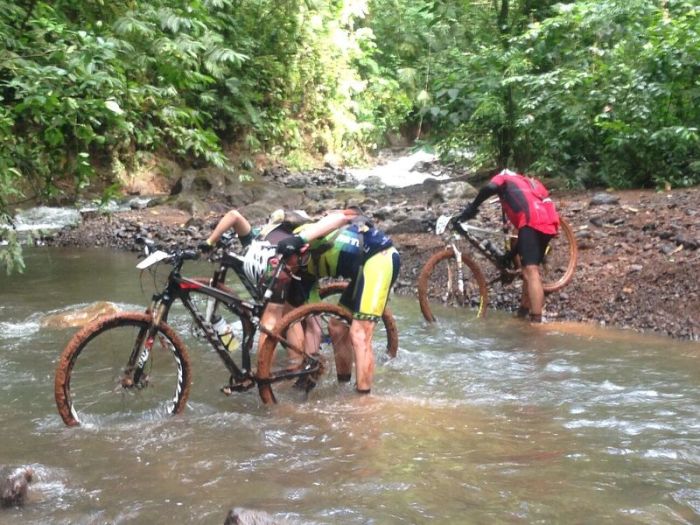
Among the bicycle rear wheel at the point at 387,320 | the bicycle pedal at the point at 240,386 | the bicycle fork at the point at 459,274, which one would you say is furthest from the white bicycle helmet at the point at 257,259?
the bicycle fork at the point at 459,274

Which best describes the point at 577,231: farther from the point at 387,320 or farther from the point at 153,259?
the point at 153,259

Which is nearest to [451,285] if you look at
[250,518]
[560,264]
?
[560,264]

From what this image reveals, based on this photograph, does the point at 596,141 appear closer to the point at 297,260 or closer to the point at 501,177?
the point at 501,177

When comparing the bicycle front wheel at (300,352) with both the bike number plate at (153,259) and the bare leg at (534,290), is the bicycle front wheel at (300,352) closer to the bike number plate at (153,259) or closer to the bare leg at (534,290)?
the bike number plate at (153,259)

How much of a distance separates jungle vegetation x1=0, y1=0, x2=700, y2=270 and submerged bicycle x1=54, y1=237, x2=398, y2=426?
176 cm

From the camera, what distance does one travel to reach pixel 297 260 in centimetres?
554

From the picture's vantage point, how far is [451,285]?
27.9ft

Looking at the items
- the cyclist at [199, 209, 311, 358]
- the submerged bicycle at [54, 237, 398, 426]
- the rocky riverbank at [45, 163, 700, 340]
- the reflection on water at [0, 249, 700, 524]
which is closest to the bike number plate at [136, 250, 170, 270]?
the submerged bicycle at [54, 237, 398, 426]

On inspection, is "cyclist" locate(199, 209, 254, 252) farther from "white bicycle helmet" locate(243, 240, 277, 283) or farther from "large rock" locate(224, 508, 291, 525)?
"large rock" locate(224, 508, 291, 525)

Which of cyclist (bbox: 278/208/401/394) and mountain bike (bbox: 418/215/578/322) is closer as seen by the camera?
cyclist (bbox: 278/208/401/394)

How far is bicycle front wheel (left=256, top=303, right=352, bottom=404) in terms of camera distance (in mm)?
5301

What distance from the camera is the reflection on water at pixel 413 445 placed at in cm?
370

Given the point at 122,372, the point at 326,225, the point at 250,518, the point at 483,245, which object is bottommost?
the point at 250,518

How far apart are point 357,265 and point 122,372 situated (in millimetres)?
1895
